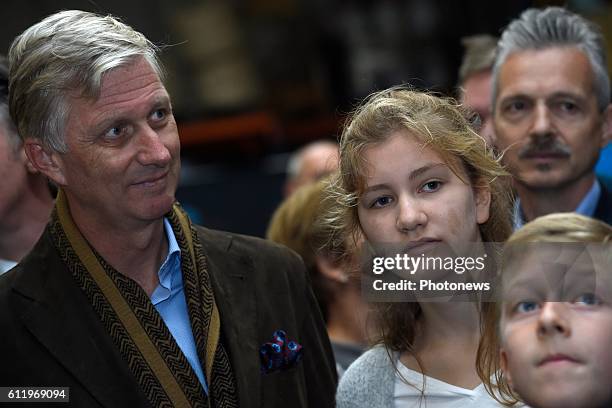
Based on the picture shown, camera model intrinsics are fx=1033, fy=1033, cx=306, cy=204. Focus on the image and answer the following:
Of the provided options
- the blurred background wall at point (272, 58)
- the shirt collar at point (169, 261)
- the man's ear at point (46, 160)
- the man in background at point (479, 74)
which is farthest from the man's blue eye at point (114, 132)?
the blurred background wall at point (272, 58)

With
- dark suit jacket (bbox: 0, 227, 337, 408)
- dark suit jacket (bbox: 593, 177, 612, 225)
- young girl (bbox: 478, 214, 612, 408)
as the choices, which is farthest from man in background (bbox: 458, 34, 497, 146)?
young girl (bbox: 478, 214, 612, 408)

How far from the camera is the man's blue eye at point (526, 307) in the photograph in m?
1.68

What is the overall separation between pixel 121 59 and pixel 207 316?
0.66 metres

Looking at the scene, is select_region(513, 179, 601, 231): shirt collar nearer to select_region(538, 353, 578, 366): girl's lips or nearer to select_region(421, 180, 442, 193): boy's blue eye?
select_region(421, 180, 442, 193): boy's blue eye

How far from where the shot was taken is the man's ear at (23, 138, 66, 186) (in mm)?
2609

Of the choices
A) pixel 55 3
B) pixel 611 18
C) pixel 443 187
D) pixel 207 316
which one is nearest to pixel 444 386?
pixel 443 187

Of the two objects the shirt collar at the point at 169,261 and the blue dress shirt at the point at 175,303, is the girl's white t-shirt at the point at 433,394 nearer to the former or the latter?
the blue dress shirt at the point at 175,303

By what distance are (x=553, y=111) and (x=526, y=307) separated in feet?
4.93

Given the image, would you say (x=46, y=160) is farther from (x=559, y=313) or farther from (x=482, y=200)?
(x=559, y=313)

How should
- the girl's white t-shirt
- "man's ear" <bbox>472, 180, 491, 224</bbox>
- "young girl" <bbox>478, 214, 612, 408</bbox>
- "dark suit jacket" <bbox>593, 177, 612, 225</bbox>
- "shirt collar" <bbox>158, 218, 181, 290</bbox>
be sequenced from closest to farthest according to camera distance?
"young girl" <bbox>478, 214, 612, 408</bbox> → the girl's white t-shirt → "man's ear" <bbox>472, 180, 491, 224</bbox> → "shirt collar" <bbox>158, 218, 181, 290</bbox> → "dark suit jacket" <bbox>593, 177, 612, 225</bbox>

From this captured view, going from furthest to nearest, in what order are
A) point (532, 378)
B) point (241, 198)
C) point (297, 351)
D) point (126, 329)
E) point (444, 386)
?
point (241, 198) → point (297, 351) → point (126, 329) → point (444, 386) → point (532, 378)

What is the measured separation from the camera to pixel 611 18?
573cm

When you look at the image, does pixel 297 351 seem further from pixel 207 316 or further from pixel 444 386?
pixel 444 386

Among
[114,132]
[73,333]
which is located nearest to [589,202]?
[114,132]
